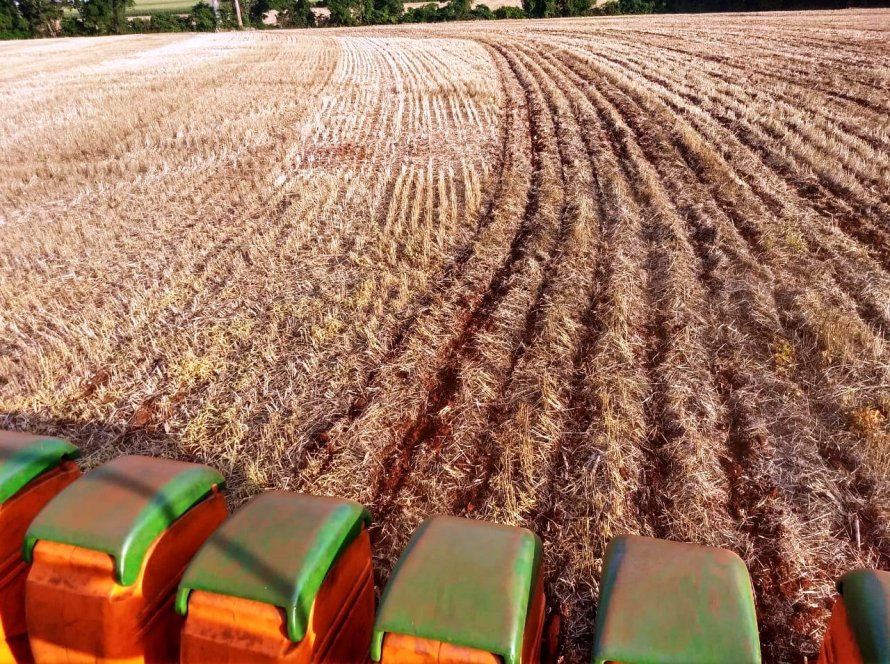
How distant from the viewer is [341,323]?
18.9ft

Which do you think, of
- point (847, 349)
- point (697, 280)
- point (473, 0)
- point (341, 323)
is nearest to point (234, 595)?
point (341, 323)

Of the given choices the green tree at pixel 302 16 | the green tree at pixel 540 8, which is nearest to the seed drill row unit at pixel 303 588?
the green tree at pixel 540 8

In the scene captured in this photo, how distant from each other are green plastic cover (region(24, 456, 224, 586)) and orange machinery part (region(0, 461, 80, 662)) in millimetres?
374

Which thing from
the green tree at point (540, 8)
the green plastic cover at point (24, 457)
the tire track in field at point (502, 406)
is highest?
the green tree at point (540, 8)

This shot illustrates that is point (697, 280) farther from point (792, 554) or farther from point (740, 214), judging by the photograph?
point (792, 554)

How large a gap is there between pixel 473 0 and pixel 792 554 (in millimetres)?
62324

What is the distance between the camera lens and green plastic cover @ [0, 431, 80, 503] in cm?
256

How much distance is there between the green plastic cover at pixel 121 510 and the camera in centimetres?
223

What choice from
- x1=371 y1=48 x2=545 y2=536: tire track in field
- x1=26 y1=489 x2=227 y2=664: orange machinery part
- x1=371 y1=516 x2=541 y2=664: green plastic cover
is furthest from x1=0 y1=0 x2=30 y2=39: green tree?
x1=371 y1=516 x2=541 y2=664: green plastic cover

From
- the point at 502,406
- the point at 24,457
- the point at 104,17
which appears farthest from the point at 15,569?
the point at 104,17

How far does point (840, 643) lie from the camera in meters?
1.96

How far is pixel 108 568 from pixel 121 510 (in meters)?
0.21

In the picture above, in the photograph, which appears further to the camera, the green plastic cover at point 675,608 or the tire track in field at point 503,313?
the tire track in field at point 503,313

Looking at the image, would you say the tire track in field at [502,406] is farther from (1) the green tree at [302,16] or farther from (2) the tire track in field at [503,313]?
(1) the green tree at [302,16]
